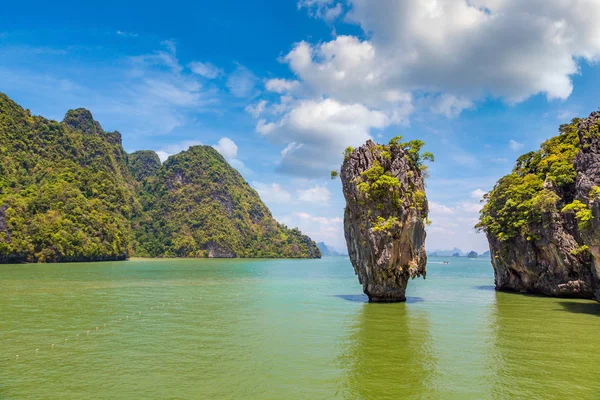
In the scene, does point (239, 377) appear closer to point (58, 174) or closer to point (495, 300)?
point (495, 300)

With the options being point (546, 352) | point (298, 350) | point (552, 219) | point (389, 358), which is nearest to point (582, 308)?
point (552, 219)

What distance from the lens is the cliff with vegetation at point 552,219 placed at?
30141 mm

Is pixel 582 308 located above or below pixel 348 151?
below

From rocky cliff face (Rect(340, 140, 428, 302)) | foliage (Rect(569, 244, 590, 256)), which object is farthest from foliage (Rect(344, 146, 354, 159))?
foliage (Rect(569, 244, 590, 256))

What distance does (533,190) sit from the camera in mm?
39812

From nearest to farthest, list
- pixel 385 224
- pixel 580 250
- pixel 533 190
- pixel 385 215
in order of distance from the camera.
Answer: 1. pixel 580 250
2. pixel 385 224
3. pixel 385 215
4. pixel 533 190

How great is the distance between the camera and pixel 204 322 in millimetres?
27312

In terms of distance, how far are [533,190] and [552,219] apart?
509 centimetres

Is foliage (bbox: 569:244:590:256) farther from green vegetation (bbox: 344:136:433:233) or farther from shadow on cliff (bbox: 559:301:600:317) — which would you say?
green vegetation (bbox: 344:136:433:233)

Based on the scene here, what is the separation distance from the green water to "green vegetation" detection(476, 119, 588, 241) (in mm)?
8481

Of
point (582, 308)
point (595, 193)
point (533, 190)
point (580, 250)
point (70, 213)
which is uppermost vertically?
point (70, 213)

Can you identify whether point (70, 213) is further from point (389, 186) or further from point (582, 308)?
point (582, 308)

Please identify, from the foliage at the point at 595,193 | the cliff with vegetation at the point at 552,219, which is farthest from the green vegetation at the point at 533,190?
the foliage at the point at 595,193

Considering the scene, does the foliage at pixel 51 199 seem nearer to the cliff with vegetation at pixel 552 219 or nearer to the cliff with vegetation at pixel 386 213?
the cliff with vegetation at pixel 386 213
